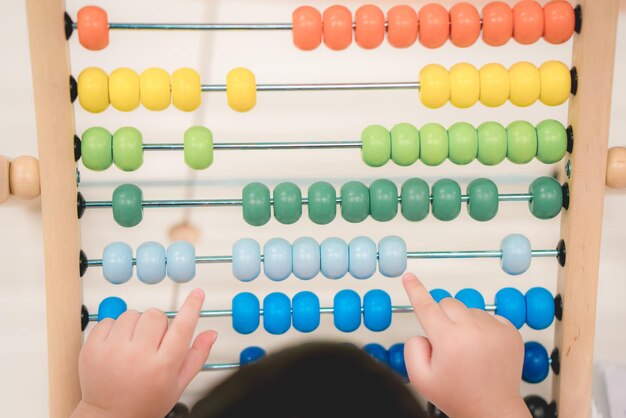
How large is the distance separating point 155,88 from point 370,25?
31cm

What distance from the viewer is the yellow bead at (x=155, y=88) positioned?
0.94m

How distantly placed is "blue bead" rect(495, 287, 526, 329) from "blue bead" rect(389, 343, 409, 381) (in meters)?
0.17

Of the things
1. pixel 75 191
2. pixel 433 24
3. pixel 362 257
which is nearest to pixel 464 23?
pixel 433 24

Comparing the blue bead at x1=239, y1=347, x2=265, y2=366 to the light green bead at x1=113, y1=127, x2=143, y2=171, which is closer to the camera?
the light green bead at x1=113, y1=127, x2=143, y2=171

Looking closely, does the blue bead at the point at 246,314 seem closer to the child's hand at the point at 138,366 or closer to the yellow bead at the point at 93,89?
the child's hand at the point at 138,366

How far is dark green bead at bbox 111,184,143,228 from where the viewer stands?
0.97m

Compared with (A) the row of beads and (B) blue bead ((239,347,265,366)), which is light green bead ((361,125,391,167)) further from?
(B) blue bead ((239,347,265,366))

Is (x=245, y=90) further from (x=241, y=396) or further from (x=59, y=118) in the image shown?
(x=241, y=396)

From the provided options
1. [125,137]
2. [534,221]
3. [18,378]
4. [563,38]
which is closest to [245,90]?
[125,137]

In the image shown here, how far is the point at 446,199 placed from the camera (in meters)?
0.97

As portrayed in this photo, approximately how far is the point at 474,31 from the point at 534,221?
0.41m

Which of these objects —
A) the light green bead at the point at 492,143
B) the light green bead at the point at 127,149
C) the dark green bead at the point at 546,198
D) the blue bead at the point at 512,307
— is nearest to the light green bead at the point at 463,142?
the light green bead at the point at 492,143

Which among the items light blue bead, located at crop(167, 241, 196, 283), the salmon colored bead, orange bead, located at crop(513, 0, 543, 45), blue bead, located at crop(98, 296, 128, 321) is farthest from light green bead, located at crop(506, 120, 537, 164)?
blue bead, located at crop(98, 296, 128, 321)

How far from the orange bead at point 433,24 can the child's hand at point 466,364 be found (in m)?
0.37
